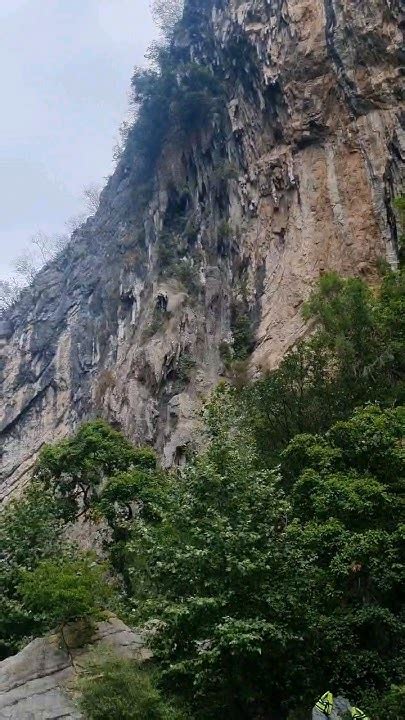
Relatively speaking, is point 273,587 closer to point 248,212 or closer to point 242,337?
point 242,337

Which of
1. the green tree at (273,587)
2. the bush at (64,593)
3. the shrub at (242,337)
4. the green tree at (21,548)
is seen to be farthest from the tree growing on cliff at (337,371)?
the shrub at (242,337)

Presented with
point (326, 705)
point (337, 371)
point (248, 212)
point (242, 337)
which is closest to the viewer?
point (326, 705)

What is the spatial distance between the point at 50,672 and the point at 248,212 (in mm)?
20021

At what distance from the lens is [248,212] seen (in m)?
27.3

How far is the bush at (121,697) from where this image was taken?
8.55 meters

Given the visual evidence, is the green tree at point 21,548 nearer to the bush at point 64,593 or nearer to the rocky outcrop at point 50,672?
the bush at point 64,593

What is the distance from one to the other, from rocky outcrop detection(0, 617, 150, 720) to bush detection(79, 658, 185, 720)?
0.78 metres

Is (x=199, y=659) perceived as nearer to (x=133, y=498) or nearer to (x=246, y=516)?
(x=246, y=516)

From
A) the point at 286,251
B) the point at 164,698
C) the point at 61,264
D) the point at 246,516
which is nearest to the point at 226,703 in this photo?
the point at 164,698

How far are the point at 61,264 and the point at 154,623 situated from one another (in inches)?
1636

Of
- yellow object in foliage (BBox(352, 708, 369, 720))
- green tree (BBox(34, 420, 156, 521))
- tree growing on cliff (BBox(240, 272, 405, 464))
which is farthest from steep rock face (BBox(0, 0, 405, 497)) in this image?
yellow object in foliage (BBox(352, 708, 369, 720))

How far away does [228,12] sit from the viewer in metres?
30.6

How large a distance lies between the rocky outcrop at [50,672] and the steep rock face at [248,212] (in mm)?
11886

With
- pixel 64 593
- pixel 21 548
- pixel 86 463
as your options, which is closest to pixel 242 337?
pixel 86 463
